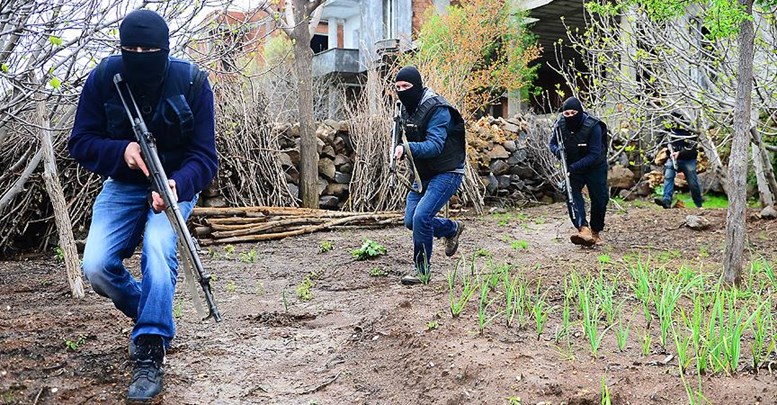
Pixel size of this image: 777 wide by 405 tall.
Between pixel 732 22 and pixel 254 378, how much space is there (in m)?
3.83

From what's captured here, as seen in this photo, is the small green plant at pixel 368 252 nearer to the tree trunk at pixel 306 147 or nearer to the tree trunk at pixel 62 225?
the tree trunk at pixel 62 225

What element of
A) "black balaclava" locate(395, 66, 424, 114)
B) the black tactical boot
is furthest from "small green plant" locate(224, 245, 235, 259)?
the black tactical boot

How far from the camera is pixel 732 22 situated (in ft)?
15.8

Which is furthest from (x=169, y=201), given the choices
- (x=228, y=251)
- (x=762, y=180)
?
(x=762, y=180)

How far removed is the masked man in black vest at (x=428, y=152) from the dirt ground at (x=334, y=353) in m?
0.46

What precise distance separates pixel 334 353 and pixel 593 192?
466 cm

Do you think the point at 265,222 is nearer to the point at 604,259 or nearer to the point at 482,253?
the point at 482,253

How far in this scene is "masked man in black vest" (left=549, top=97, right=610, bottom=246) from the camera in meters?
7.69

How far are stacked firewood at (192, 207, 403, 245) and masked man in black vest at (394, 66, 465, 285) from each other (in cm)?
382

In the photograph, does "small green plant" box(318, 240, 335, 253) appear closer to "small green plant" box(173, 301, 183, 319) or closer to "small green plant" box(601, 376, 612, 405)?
"small green plant" box(173, 301, 183, 319)

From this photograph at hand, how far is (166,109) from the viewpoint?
338 cm

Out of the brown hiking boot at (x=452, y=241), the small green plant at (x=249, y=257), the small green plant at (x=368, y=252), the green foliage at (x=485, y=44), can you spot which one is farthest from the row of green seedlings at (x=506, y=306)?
the green foliage at (x=485, y=44)

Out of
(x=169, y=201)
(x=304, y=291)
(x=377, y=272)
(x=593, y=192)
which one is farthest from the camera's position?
(x=593, y=192)

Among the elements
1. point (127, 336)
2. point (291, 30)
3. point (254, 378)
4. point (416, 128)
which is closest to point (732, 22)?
point (416, 128)
